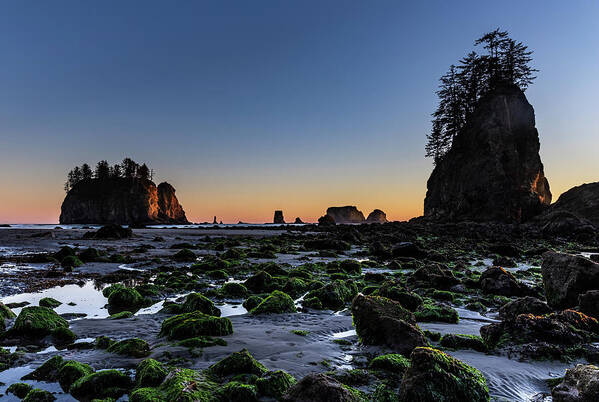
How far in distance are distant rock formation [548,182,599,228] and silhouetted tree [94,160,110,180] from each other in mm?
135696

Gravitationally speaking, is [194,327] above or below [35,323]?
below

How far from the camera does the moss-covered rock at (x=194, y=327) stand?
5.56 meters

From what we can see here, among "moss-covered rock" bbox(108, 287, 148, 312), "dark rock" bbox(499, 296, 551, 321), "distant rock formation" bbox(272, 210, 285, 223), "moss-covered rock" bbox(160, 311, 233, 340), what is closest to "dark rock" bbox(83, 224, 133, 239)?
"moss-covered rock" bbox(108, 287, 148, 312)

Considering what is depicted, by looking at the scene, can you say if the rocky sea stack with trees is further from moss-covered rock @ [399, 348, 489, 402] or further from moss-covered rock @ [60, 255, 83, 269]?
moss-covered rock @ [399, 348, 489, 402]

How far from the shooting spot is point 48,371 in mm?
4203

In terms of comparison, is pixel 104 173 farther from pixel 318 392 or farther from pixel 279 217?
pixel 318 392

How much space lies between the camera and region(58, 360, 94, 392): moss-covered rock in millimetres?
3887

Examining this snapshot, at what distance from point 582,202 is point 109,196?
135 meters

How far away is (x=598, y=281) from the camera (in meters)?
7.37

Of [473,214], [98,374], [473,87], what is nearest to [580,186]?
[473,214]

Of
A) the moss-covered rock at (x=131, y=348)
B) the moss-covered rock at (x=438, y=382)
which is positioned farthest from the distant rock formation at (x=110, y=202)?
the moss-covered rock at (x=438, y=382)

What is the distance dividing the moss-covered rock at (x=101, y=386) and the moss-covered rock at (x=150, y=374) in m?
0.14

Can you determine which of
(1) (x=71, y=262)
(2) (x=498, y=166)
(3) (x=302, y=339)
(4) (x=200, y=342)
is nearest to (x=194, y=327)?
(4) (x=200, y=342)

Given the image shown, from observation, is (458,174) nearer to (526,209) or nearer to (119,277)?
(526,209)
